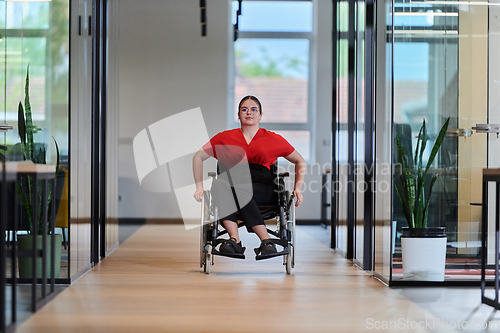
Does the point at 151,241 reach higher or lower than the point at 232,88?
lower

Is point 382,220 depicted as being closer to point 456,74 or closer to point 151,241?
point 456,74

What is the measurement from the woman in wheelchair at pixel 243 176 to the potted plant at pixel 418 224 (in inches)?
25.1

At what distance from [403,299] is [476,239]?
2.59ft

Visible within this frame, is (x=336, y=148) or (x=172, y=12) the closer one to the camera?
(x=336, y=148)

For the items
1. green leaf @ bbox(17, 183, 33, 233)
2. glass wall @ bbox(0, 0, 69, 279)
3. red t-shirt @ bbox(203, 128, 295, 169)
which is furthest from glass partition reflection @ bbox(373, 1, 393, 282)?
green leaf @ bbox(17, 183, 33, 233)

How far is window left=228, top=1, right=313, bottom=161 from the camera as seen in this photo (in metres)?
6.32

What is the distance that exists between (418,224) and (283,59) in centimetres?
403

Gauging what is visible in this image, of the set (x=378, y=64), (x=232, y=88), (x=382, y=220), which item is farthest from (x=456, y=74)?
(x=232, y=88)

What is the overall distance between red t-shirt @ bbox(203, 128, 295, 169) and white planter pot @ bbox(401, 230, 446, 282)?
3.02ft

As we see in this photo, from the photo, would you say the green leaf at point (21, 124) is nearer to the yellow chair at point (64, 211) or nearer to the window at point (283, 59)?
the yellow chair at point (64, 211)

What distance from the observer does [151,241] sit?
14.7 ft

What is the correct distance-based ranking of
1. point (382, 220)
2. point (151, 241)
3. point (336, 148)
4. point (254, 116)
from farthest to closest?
point (151, 241) < point (336, 148) < point (254, 116) < point (382, 220)

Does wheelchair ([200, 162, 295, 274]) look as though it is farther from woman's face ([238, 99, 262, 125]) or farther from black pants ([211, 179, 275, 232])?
woman's face ([238, 99, 262, 125])

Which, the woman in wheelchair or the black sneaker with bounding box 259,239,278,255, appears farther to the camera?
the woman in wheelchair
